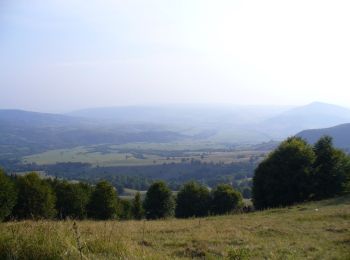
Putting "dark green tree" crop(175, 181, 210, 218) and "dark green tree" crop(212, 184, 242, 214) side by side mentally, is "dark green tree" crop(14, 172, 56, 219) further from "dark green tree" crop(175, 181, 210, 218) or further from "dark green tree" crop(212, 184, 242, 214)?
"dark green tree" crop(212, 184, 242, 214)

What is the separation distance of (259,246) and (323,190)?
3954 cm

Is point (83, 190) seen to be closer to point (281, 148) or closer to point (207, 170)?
point (281, 148)

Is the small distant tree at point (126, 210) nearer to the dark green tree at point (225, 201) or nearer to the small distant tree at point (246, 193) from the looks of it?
the dark green tree at point (225, 201)

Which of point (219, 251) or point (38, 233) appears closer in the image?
point (38, 233)

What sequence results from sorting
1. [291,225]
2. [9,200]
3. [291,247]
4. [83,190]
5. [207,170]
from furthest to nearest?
[207,170] < [83,190] < [9,200] < [291,225] < [291,247]

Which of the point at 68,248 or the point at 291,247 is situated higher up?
the point at 68,248

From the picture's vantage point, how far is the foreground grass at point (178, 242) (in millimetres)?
7645

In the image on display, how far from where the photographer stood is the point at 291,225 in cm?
1906

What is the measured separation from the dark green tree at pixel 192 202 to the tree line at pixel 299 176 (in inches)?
544

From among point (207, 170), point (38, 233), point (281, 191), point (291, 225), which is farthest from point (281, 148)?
point (207, 170)

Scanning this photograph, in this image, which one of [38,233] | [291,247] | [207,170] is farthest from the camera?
[207,170]

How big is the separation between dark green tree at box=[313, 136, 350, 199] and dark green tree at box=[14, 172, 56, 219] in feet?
104

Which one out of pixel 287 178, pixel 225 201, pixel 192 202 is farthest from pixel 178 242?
pixel 192 202

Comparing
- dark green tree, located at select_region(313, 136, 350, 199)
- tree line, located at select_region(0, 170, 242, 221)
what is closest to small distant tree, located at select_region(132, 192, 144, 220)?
tree line, located at select_region(0, 170, 242, 221)
